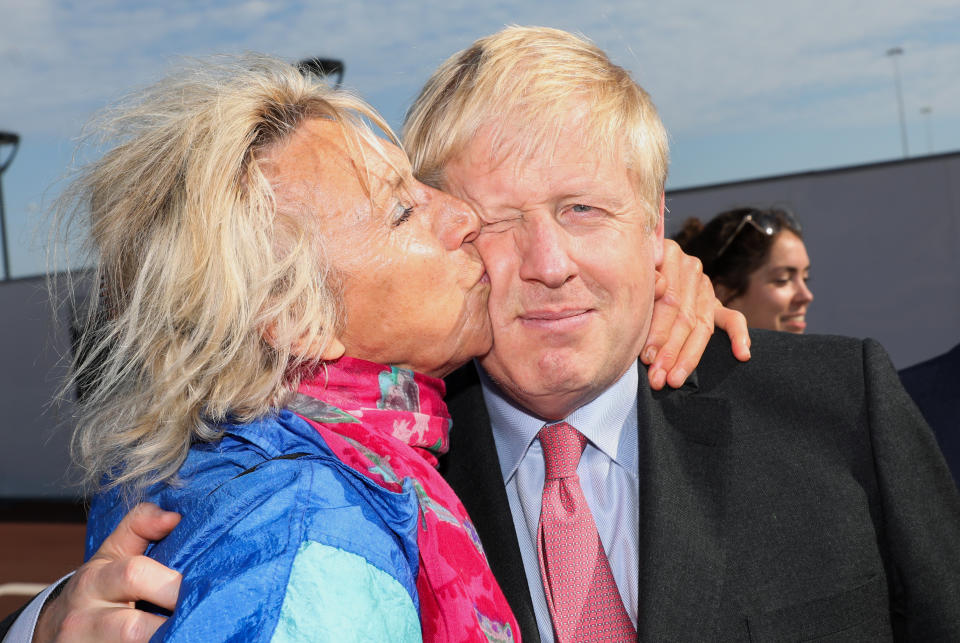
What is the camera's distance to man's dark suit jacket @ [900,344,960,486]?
2457 mm

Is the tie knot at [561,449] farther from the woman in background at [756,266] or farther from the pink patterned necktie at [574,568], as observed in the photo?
the woman in background at [756,266]

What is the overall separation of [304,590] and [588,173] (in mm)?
1201

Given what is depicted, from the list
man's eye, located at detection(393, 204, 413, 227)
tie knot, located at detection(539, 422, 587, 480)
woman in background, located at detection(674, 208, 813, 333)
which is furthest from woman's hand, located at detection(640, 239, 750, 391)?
woman in background, located at detection(674, 208, 813, 333)

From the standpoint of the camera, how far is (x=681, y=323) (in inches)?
86.4

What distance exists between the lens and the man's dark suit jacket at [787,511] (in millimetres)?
1767

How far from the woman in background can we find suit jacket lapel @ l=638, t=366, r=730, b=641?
325cm

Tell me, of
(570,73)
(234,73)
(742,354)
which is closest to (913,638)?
(742,354)

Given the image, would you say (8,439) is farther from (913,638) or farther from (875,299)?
(913,638)

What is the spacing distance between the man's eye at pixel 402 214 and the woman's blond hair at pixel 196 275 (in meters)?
0.12

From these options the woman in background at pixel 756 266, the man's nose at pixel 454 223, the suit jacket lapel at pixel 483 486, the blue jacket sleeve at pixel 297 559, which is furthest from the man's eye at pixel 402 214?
the woman in background at pixel 756 266

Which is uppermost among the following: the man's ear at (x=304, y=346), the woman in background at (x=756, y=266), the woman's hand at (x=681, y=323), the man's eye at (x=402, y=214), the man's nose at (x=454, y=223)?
the man's eye at (x=402, y=214)

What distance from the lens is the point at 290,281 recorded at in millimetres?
1447

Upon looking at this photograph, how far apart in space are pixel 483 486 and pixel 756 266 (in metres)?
3.55

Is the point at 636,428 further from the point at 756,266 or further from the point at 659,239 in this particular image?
the point at 756,266
